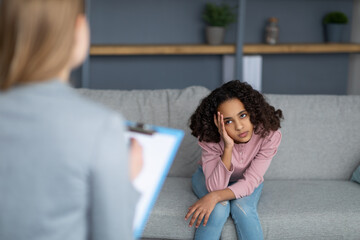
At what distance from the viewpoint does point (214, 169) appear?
193 centimetres

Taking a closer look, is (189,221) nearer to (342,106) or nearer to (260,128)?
(260,128)

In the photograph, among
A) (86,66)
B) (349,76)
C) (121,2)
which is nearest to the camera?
(86,66)

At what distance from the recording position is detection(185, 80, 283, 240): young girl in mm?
1798

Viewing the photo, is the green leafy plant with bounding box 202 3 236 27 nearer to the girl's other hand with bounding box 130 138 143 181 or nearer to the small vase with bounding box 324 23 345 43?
the small vase with bounding box 324 23 345 43

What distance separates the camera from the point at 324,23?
12.6 feet

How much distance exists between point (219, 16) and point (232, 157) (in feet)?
5.70

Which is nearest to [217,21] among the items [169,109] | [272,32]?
[272,32]

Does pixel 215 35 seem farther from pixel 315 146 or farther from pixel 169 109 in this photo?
pixel 315 146

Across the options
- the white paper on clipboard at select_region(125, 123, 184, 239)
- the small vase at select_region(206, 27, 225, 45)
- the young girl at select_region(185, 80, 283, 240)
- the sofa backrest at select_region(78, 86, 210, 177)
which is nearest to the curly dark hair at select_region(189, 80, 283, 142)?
the young girl at select_region(185, 80, 283, 240)

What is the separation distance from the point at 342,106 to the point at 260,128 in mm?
597

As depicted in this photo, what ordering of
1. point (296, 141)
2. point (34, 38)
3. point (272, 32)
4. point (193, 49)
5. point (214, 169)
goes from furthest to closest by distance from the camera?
point (272, 32) < point (193, 49) < point (296, 141) < point (214, 169) < point (34, 38)

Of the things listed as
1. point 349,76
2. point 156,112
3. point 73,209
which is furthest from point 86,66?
point 73,209

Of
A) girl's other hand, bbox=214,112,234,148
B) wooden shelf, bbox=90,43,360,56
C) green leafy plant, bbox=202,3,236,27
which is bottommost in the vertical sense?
girl's other hand, bbox=214,112,234,148

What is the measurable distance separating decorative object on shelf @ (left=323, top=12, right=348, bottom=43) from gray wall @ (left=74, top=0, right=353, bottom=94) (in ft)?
0.41
